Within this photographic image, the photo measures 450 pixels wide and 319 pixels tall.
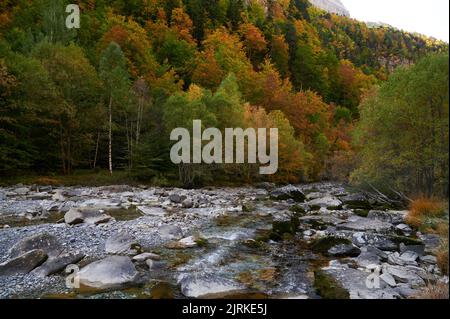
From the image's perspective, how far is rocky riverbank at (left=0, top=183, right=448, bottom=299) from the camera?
8625mm

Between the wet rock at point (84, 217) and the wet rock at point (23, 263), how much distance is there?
4922mm

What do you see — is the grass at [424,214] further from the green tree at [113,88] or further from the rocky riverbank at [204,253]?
the green tree at [113,88]

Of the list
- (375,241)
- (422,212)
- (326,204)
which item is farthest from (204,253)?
(326,204)

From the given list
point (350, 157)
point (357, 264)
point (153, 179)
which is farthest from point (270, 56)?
point (357, 264)

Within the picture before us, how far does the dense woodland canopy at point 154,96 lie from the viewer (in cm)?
2922

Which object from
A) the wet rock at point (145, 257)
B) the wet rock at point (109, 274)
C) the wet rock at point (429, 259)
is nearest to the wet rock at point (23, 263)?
the wet rock at point (109, 274)

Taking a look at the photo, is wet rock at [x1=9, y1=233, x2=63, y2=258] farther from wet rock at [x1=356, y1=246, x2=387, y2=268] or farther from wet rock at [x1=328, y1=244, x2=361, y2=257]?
wet rock at [x1=356, y1=246, x2=387, y2=268]

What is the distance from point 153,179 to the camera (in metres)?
32.8

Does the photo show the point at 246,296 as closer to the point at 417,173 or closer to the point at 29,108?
the point at 417,173

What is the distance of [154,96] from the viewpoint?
41750mm

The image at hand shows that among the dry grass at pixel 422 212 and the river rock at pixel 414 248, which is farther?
the dry grass at pixel 422 212

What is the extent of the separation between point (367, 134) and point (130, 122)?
78.7 feet

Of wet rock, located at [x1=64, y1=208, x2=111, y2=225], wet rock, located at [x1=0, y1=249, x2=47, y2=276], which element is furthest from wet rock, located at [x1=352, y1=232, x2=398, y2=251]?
wet rock, located at [x1=0, y1=249, x2=47, y2=276]

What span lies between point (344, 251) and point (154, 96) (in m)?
34.0
